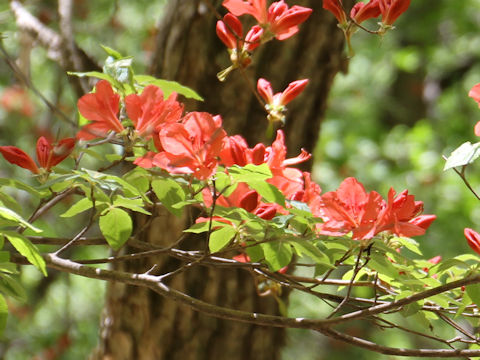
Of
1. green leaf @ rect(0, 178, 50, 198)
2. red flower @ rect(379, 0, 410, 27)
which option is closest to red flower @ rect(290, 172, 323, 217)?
red flower @ rect(379, 0, 410, 27)

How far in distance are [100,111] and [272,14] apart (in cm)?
30

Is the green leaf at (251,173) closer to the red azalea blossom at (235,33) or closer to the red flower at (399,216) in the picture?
the red flower at (399,216)

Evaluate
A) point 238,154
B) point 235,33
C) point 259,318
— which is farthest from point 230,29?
point 259,318

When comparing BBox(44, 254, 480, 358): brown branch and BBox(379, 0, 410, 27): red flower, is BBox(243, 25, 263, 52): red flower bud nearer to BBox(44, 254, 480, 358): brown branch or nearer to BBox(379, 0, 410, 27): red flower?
BBox(379, 0, 410, 27): red flower

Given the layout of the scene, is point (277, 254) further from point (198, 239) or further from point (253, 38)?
point (198, 239)

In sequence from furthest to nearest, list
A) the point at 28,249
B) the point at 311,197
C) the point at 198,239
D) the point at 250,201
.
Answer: the point at 198,239 < the point at 311,197 < the point at 250,201 < the point at 28,249

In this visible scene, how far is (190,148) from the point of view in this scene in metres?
0.79

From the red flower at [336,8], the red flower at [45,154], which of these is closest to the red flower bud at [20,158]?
the red flower at [45,154]

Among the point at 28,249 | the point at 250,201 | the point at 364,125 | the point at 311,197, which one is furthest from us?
the point at 364,125

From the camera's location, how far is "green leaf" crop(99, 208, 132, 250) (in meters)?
0.84

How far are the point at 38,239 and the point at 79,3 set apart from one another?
3.01 metres

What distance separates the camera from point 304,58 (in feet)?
5.53

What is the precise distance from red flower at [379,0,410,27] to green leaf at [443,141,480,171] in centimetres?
23

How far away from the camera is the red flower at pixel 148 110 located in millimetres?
831
